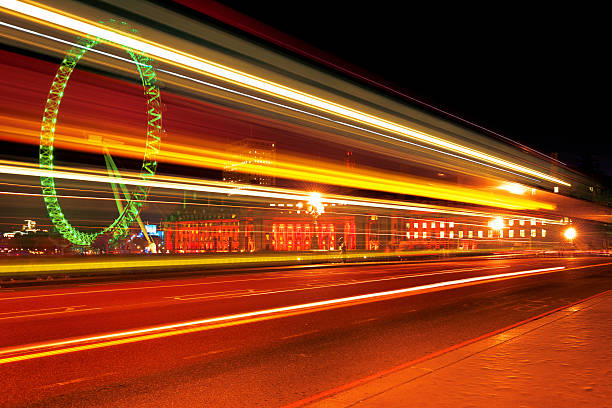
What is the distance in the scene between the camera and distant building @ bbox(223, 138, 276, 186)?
64.3 ft

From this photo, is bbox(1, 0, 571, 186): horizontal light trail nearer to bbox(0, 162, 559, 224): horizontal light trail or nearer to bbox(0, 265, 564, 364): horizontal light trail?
bbox(0, 162, 559, 224): horizontal light trail

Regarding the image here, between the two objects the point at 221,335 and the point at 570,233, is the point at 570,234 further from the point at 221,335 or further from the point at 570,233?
the point at 221,335

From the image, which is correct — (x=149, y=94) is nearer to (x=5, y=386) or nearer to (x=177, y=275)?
(x=177, y=275)

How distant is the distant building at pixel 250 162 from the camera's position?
1959 cm

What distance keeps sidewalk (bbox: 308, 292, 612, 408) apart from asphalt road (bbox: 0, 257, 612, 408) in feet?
2.17

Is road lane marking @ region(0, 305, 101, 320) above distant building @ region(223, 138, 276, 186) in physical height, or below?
below

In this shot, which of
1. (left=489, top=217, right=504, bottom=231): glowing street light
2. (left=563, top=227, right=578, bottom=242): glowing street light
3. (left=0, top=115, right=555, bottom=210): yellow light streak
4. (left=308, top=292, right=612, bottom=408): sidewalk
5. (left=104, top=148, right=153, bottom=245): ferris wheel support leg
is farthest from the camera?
(left=563, top=227, right=578, bottom=242): glowing street light

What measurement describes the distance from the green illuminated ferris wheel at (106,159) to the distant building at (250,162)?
2988 millimetres

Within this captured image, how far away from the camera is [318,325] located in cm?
886

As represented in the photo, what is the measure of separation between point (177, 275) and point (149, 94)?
7471mm

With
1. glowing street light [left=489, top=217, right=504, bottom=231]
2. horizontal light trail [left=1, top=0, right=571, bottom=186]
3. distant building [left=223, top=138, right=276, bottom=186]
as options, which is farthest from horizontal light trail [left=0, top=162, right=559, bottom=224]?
glowing street light [left=489, top=217, right=504, bottom=231]

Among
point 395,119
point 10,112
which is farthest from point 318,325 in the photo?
point 395,119

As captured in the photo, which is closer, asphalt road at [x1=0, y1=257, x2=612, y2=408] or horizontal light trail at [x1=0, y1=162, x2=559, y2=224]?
asphalt road at [x1=0, y1=257, x2=612, y2=408]

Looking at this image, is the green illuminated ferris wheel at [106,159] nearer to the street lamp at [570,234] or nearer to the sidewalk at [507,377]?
the sidewalk at [507,377]
